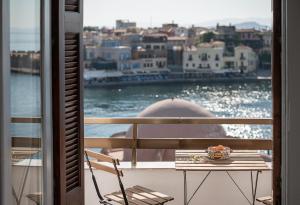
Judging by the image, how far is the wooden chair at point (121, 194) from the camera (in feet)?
13.3

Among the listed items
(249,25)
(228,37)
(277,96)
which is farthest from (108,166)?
(249,25)

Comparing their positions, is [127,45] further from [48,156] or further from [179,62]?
[48,156]

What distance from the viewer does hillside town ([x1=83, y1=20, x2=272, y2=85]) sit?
44.9ft

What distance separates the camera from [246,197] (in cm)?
461

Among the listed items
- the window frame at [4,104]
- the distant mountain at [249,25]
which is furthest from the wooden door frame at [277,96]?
the distant mountain at [249,25]

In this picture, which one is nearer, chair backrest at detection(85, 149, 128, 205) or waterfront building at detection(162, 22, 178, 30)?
chair backrest at detection(85, 149, 128, 205)

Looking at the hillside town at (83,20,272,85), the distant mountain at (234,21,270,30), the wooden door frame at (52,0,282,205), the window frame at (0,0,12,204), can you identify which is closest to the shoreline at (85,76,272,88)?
the hillside town at (83,20,272,85)

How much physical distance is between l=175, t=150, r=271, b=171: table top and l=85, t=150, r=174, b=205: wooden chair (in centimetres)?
27

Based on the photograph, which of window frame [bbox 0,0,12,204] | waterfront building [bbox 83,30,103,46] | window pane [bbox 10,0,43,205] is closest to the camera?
window frame [bbox 0,0,12,204]

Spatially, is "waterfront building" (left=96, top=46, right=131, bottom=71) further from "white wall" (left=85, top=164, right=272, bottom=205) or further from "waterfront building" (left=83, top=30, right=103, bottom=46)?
"white wall" (left=85, top=164, right=272, bottom=205)

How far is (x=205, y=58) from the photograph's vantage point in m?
14.7

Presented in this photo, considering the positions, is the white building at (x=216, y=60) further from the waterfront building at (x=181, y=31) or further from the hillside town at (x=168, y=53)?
the waterfront building at (x=181, y=31)

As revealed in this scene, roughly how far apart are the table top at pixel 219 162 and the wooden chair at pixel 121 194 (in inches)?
10.8

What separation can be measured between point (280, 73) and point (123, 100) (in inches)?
417
